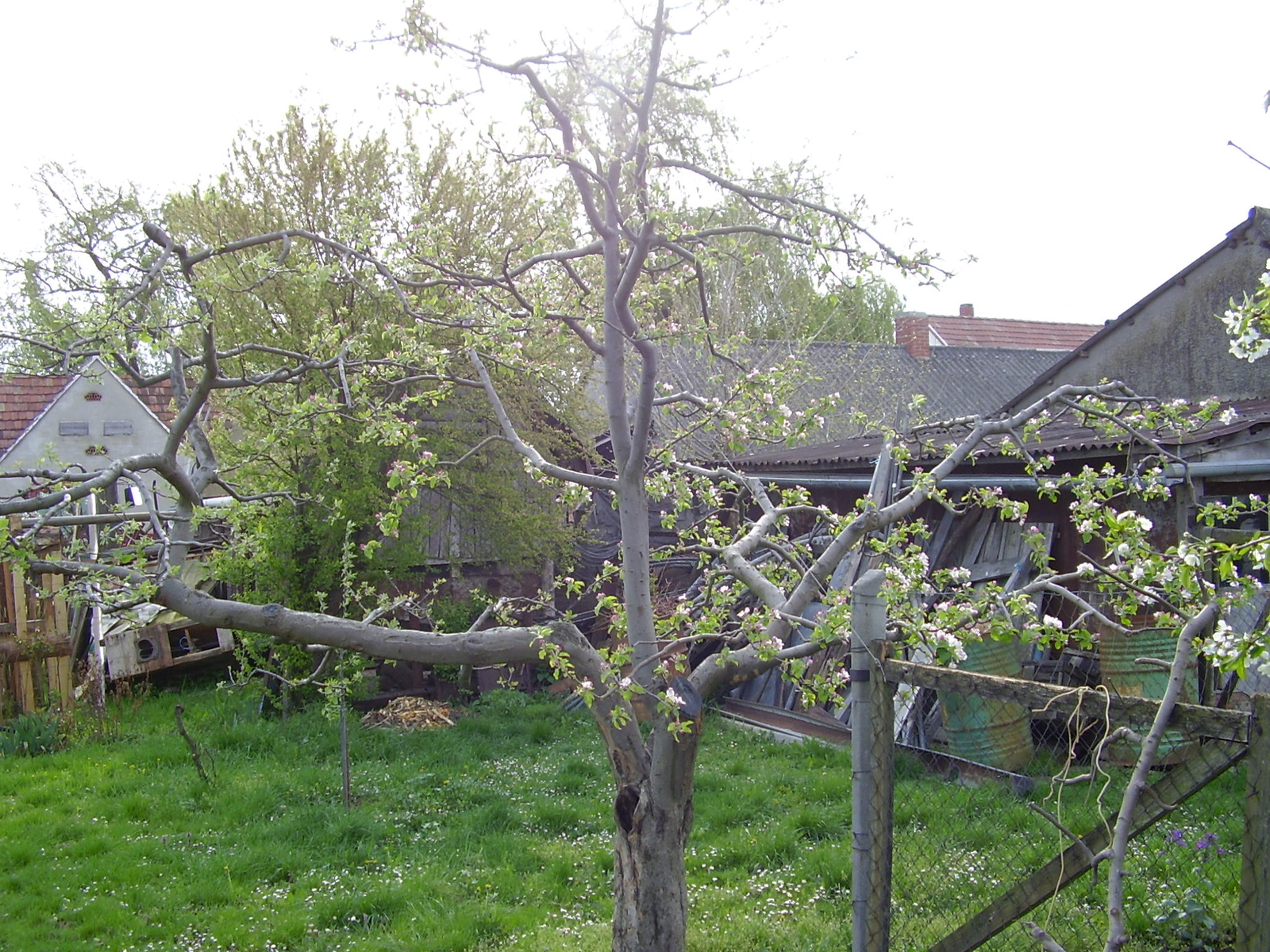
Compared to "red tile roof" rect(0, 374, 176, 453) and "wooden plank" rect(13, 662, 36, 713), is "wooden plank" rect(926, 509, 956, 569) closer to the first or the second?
"wooden plank" rect(13, 662, 36, 713)

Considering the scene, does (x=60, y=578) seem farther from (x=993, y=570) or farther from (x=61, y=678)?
(x=993, y=570)

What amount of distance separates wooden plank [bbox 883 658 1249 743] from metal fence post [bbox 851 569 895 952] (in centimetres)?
9

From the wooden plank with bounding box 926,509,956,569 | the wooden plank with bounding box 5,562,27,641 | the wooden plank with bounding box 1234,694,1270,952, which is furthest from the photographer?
the wooden plank with bounding box 5,562,27,641

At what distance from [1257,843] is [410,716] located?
8488 mm

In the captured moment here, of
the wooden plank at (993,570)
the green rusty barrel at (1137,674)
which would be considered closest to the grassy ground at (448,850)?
the green rusty barrel at (1137,674)

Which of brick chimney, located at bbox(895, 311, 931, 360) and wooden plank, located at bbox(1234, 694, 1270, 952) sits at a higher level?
brick chimney, located at bbox(895, 311, 931, 360)

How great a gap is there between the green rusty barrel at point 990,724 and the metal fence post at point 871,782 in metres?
3.99

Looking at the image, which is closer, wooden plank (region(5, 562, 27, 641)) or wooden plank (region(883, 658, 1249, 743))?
wooden plank (region(883, 658, 1249, 743))

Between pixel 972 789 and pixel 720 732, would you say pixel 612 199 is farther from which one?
pixel 720 732

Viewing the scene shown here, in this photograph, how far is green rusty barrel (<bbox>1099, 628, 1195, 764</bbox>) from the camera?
6.42 metres

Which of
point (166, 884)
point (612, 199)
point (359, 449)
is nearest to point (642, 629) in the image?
point (612, 199)

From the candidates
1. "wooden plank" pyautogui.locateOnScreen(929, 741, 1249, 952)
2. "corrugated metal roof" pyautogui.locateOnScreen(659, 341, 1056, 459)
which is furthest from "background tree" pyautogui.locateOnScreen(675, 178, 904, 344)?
"wooden plank" pyautogui.locateOnScreen(929, 741, 1249, 952)

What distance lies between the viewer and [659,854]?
387 centimetres

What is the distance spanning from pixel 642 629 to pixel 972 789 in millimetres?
3743
